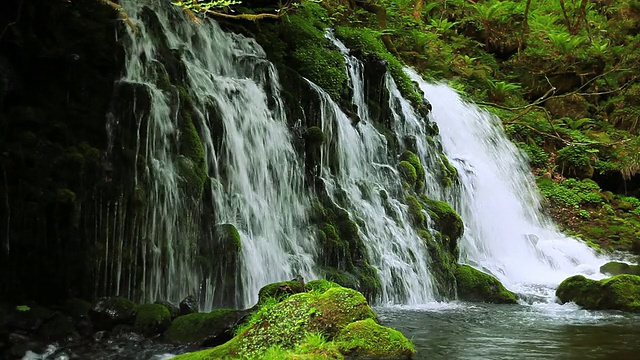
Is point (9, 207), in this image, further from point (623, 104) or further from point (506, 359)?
point (623, 104)

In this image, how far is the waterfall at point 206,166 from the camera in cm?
800

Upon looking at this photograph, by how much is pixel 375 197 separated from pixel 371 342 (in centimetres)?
688

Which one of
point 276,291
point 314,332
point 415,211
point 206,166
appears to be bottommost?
point 314,332

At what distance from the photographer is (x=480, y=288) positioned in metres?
10.6

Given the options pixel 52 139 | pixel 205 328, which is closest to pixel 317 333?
pixel 205 328

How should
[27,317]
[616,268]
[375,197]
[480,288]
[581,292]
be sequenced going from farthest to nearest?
[616,268] → [375,197] → [480,288] → [581,292] → [27,317]

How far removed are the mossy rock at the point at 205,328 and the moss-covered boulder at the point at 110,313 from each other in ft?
1.88

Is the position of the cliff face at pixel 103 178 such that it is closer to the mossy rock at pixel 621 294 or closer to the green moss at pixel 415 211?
the green moss at pixel 415 211

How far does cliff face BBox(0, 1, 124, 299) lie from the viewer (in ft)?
24.1

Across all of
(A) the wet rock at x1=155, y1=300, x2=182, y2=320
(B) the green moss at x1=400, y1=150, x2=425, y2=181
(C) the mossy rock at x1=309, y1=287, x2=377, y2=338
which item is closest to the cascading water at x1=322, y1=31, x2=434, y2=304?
(B) the green moss at x1=400, y1=150, x2=425, y2=181

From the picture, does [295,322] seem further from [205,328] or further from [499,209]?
[499,209]

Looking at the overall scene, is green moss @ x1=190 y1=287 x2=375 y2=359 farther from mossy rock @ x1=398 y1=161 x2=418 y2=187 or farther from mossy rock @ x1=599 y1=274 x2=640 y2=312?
mossy rock @ x1=398 y1=161 x2=418 y2=187

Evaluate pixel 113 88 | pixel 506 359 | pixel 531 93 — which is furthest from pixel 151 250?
pixel 531 93

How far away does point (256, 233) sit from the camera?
908 centimetres
